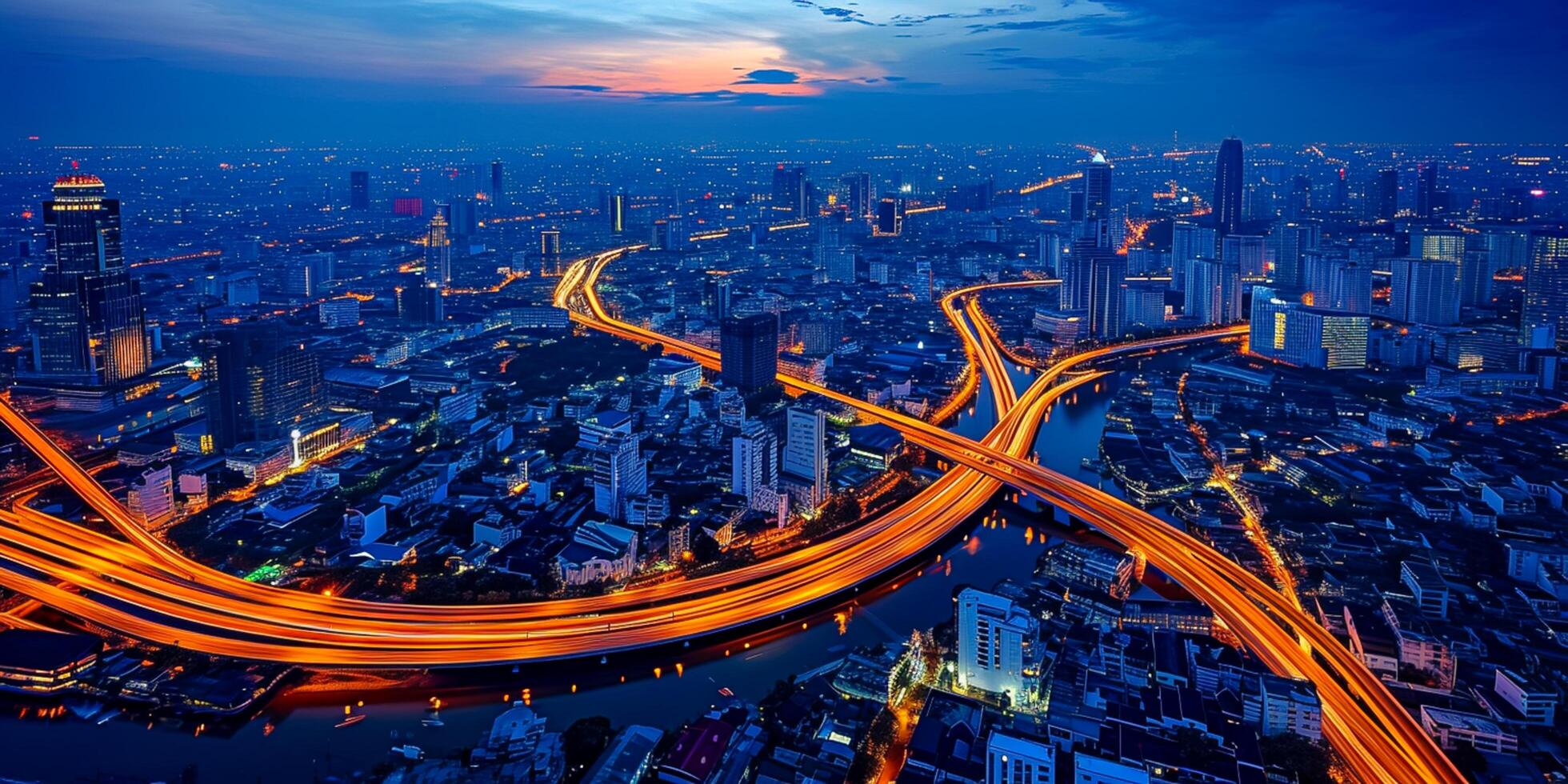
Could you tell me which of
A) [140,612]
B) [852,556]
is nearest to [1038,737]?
[852,556]

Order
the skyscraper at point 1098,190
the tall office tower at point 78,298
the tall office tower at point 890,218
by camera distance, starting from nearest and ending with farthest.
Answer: the tall office tower at point 78,298 < the skyscraper at point 1098,190 < the tall office tower at point 890,218

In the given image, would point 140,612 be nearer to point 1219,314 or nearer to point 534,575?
point 534,575

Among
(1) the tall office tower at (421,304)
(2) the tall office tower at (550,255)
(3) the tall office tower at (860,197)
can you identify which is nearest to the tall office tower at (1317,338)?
(1) the tall office tower at (421,304)

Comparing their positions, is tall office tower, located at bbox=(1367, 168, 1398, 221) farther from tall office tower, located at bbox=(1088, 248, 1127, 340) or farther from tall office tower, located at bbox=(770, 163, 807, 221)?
tall office tower, located at bbox=(770, 163, 807, 221)

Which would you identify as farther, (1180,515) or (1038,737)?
(1180,515)

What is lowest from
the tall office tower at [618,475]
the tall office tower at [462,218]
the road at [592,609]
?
the road at [592,609]

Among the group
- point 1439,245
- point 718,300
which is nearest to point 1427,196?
point 1439,245

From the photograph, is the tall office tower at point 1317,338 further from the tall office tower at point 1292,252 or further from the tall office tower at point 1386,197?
the tall office tower at point 1386,197
